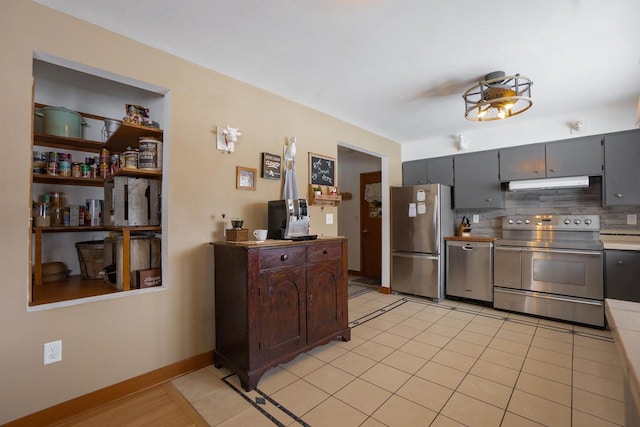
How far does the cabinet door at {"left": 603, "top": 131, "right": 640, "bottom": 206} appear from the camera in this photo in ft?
10.0

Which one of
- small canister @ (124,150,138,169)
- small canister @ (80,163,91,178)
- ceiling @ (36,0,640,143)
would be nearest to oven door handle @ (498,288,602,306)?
ceiling @ (36,0,640,143)

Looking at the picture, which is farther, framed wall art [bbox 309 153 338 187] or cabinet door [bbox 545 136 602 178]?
cabinet door [bbox 545 136 602 178]

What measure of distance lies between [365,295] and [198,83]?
11.4 ft

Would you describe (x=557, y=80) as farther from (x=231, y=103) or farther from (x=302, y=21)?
(x=231, y=103)

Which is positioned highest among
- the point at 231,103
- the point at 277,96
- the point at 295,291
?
the point at 277,96

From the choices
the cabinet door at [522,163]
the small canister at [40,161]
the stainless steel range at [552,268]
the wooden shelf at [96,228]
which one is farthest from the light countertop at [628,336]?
the small canister at [40,161]

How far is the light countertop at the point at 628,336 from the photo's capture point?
617 mm

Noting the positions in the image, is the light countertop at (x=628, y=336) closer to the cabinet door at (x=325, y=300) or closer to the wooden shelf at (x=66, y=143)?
the cabinet door at (x=325, y=300)

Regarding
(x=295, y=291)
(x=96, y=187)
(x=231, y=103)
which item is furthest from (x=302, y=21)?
(x=96, y=187)

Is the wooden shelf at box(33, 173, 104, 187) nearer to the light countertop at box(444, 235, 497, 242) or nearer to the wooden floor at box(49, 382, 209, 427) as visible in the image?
the wooden floor at box(49, 382, 209, 427)

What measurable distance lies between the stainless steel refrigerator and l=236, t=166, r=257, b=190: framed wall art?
2473mm

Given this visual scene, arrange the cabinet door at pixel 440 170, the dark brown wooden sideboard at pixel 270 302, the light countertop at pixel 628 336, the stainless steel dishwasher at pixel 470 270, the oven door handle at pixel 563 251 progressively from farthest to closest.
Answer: the cabinet door at pixel 440 170 < the stainless steel dishwasher at pixel 470 270 < the oven door handle at pixel 563 251 < the dark brown wooden sideboard at pixel 270 302 < the light countertop at pixel 628 336

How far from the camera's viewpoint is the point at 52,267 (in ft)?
7.14

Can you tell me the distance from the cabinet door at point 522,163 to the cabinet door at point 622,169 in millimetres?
577
